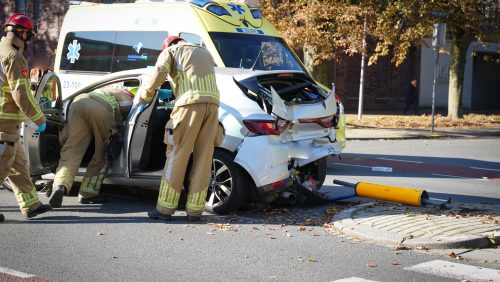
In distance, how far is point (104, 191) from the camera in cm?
988

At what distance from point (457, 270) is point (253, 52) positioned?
6440 millimetres

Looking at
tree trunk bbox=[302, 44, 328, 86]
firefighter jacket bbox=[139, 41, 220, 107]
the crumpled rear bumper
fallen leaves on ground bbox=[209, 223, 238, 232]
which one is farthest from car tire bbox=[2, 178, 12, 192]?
tree trunk bbox=[302, 44, 328, 86]

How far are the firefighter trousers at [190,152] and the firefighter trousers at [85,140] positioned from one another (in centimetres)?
109

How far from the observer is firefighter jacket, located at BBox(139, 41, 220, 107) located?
25.1 ft

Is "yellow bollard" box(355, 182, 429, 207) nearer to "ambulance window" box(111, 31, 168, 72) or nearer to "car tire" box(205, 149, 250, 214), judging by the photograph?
"car tire" box(205, 149, 250, 214)

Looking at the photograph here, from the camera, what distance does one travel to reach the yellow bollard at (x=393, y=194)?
8.41 meters

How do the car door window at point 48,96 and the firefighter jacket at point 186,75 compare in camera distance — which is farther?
the car door window at point 48,96

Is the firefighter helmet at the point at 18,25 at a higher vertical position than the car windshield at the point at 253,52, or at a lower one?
higher

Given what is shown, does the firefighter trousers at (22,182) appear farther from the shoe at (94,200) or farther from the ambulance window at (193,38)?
the ambulance window at (193,38)

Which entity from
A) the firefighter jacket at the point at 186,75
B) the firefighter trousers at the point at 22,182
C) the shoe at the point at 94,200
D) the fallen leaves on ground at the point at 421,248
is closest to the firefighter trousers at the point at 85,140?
the shoe at the point at 94,200

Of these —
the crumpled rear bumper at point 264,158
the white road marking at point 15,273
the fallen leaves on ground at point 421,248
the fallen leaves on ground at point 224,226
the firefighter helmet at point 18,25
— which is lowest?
the fallen leaves on ground at point 224,226

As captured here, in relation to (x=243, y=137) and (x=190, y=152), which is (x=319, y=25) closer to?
(x=243, y=137)

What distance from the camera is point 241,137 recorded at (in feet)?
26.7

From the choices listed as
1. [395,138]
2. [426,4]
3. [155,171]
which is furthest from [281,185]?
[426,4]
